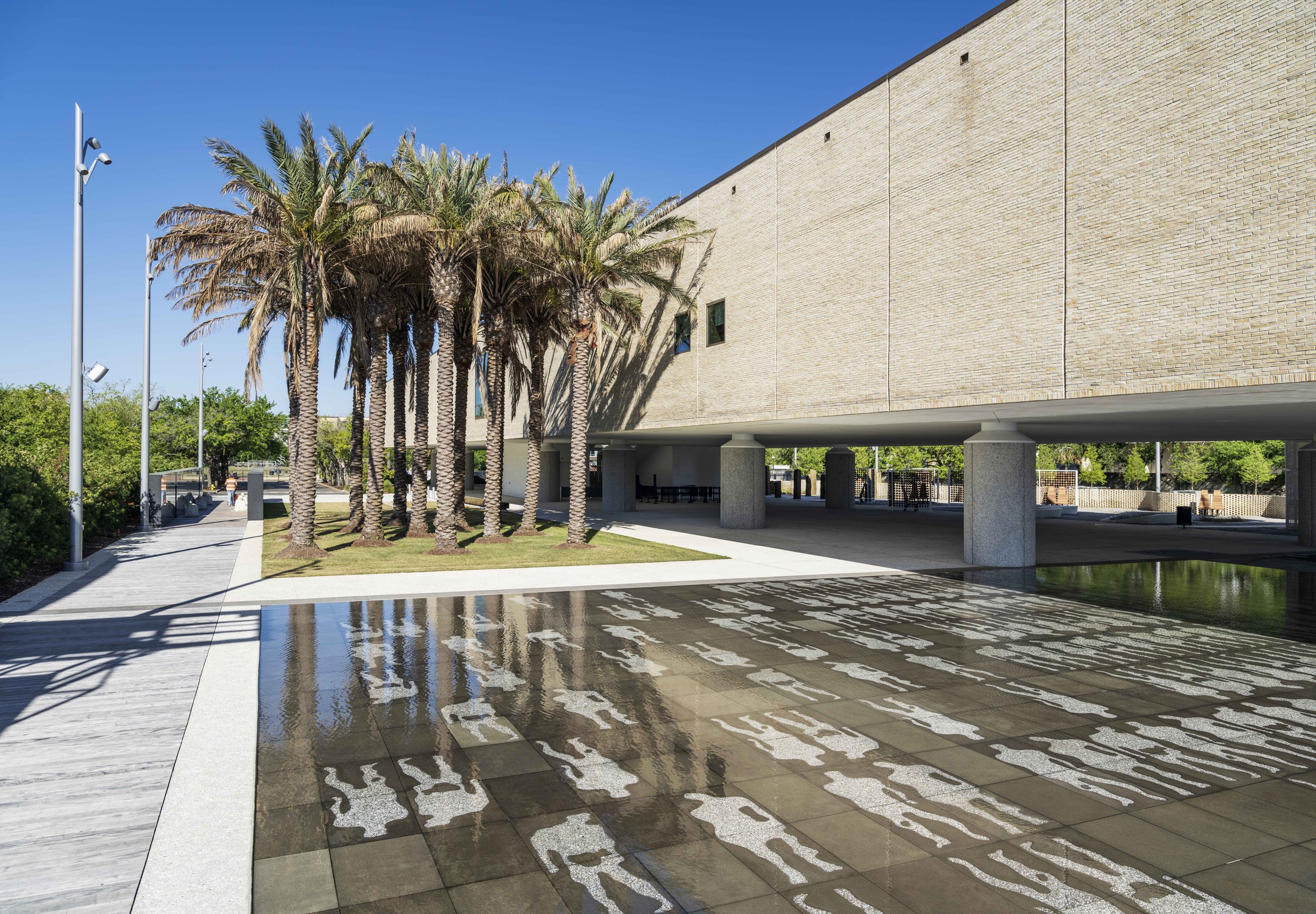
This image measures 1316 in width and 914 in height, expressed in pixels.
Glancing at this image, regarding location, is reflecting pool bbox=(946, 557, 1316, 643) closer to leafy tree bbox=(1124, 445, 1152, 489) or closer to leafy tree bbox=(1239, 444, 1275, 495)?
leafy tree bbox=(1239, 444, 1275, 495)

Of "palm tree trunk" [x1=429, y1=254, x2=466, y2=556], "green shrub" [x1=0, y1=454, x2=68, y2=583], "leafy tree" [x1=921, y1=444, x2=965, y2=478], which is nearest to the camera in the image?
"green shrub" [x1=0, y1=454, x2=68, y2=583]

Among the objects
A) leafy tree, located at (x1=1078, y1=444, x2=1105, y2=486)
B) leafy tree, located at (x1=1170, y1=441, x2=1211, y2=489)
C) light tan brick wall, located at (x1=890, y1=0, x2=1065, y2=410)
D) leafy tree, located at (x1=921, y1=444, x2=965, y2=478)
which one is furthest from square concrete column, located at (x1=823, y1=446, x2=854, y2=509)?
leafy tree, located at (x1=1078, y1=444, x2=1105, y2=486)

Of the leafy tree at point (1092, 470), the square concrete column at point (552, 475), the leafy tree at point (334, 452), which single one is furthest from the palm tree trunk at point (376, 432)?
the leafy tree at point (1092, 470)

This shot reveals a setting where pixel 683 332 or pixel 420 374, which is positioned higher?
pixel 683 332

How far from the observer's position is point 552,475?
49.5 m

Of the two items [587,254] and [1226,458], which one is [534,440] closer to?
[587,254]

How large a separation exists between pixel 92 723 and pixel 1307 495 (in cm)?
3086

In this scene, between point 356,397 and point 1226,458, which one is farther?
point 1226,458

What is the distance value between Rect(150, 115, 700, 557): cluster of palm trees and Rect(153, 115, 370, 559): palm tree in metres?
0.04

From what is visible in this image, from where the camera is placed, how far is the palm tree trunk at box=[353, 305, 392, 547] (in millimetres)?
22844

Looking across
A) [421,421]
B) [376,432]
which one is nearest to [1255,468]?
[421,421]

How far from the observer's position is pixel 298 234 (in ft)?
60.6

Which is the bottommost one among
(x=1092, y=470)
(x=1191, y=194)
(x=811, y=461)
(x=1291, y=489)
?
(x=1291, y=489)

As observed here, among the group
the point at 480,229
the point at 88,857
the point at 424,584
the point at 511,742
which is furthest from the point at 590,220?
the point at 88,857
